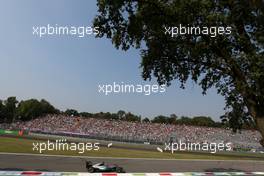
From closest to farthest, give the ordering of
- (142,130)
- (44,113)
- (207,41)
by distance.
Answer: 1. (207,41)
2. (142,130)
3. (44,113)

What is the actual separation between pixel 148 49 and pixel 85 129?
197ft

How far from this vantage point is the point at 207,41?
40.1ft

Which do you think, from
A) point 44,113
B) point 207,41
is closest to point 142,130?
point 44,113

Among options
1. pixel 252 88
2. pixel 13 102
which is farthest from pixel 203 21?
pixel 13 102

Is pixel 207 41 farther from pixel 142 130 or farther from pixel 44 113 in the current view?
pixel 44 113

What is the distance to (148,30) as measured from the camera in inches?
546

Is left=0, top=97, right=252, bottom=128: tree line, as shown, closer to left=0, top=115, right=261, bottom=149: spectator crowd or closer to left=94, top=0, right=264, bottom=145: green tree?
left=0, top=115, right=261, bottom=149: spectator crowd

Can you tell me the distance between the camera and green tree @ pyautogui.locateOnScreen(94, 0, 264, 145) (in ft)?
38.6

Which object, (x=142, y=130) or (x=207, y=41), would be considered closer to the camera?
(x=207, y=41)

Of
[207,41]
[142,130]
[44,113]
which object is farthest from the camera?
[44,113]

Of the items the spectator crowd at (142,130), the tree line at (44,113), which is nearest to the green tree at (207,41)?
the spectator crowd at (142,130)

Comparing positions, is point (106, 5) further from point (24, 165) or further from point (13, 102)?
point (13, 102)

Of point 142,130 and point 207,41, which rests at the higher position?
point 207,41

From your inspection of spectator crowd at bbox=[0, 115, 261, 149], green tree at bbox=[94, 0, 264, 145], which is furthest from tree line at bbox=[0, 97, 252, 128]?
green tree at bbox=[94, 0, 264, 145]
